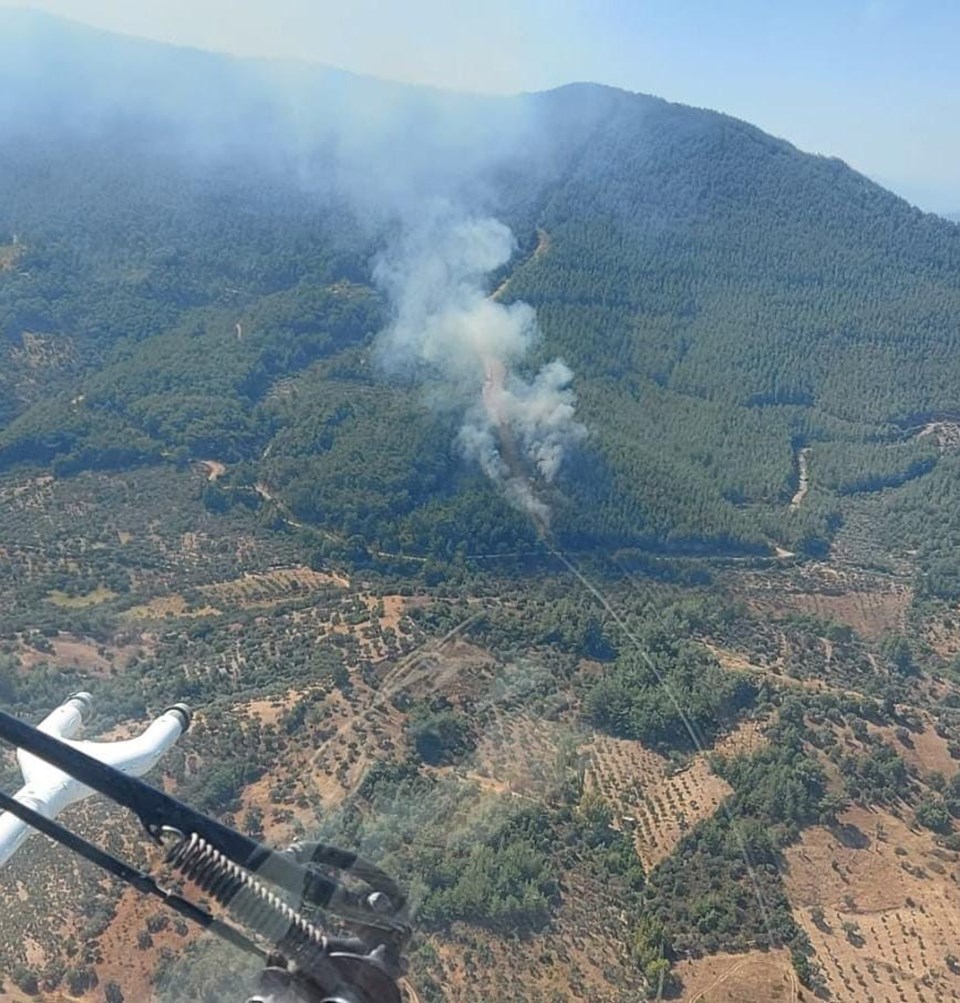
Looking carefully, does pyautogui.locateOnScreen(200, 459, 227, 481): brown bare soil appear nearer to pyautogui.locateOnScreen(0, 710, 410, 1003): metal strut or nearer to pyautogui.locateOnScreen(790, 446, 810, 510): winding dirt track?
pyautogui.locateOnScreen(790, 446, 810, 510): winding dirt track

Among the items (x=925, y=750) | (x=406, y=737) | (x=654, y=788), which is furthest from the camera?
(x=925, y=750)

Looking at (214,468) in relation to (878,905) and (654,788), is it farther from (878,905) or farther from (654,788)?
(878,905)

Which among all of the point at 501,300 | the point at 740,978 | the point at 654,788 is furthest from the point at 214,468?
the point at 740,978

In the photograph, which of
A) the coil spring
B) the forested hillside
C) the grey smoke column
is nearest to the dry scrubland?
the forested hillside

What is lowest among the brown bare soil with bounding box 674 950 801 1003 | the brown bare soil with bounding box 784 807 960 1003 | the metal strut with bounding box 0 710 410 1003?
the brown bare soil with bounding box 674 950 801 1003

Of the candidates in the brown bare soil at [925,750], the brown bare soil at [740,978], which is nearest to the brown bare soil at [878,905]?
the brown bare soil at [740,978]

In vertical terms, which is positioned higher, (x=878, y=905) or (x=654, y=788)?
(x=878, y=905)

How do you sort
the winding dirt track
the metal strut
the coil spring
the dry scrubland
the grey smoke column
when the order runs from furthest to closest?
the winding dirt track < the dry scrubland < the grey smoke column < the coil spring < the metal strut

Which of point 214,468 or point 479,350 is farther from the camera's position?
point 479,350
